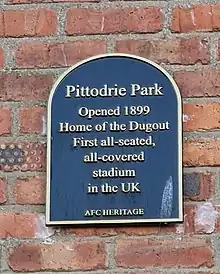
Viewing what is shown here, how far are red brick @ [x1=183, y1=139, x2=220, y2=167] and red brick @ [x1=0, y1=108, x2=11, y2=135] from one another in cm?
50

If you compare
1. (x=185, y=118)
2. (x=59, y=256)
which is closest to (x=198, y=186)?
(x=185, y=118)

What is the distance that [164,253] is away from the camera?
2502 millimetres

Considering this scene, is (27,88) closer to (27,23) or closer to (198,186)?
(27,23)

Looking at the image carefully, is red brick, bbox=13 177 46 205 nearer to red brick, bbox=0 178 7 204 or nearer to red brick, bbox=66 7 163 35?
red brick, bbox=0 178 7 204

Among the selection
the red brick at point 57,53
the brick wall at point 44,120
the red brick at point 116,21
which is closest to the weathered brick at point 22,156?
the brick wall at point 44,120

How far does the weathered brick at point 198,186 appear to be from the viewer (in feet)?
8.32

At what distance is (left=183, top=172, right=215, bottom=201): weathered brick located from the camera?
254cm

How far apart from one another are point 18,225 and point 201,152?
0.54 meters

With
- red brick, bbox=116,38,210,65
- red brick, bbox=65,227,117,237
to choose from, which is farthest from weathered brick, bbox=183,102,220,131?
red brick, bbox=65,227,117,237

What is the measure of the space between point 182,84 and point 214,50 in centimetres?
14

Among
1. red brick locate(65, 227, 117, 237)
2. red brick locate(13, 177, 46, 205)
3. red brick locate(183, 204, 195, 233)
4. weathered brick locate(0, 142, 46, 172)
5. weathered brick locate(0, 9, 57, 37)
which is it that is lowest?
red brick locate(65, 227, 117, 237)

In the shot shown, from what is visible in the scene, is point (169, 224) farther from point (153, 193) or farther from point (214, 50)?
point (214, 50)

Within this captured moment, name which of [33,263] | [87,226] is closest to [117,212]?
[87,226]

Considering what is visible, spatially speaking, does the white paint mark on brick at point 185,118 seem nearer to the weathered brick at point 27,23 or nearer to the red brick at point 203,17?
the red brick at point 203,17
